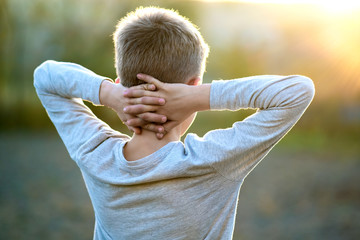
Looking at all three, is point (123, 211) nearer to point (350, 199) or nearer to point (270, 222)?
point (270, 222)

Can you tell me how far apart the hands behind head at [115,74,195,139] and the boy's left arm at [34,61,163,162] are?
0.13m

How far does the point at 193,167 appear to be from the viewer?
103 cm

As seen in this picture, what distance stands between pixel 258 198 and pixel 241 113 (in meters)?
3.71

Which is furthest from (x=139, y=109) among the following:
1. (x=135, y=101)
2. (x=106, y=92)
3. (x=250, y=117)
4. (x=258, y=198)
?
(x=258, y=198)

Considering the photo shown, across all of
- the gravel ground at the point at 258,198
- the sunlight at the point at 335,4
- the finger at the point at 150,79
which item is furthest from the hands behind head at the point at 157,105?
the sunlight at the point at 335,4

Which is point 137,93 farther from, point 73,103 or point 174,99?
point 73,103

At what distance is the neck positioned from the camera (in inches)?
44.0

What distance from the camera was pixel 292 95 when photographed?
102cm

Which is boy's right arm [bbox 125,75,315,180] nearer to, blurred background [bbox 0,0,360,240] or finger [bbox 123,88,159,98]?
finger [bbox 123,88,159,98]

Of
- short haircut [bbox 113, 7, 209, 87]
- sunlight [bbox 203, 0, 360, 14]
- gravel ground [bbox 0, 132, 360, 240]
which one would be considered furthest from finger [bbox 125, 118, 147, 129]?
sunlight [bbox 203, 0, 360, 14]

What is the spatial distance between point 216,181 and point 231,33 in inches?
329

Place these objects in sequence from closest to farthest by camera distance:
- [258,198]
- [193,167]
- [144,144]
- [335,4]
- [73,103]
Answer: [193,167] < [144,144] < [73,103] < [258,198] < [335,4]

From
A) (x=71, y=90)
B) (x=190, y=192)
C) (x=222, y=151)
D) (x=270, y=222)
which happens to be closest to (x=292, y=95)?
(x=222, y=151)

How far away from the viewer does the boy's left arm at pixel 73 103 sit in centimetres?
119
